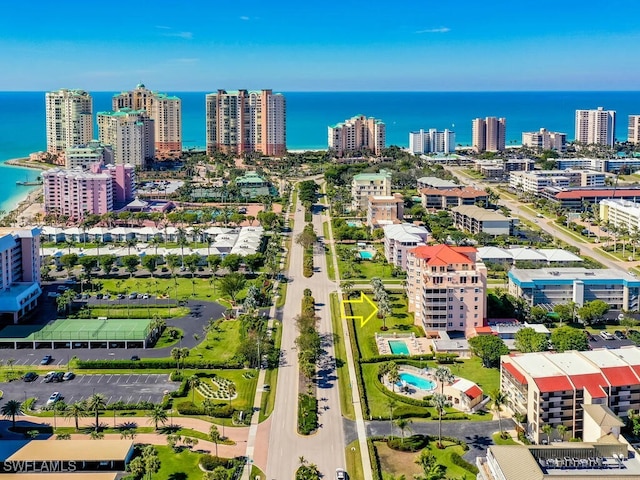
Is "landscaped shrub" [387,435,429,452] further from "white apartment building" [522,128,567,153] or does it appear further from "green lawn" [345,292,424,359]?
"white apartment building" [522,128,567,153]

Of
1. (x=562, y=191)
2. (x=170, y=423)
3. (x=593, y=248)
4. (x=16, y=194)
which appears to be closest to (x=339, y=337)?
(x=170, y=423)

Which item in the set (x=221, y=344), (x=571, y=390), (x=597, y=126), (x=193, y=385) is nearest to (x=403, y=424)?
(x=571, y=390)

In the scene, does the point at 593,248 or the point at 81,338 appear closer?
the point at 81,338

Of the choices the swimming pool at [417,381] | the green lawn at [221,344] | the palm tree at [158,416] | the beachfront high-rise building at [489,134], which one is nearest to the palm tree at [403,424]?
the swimming pool at [417,381]

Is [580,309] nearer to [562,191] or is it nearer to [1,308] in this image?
[1,308]

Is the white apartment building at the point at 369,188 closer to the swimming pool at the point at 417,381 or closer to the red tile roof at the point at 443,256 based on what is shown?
the red tile roof at the point at 443,256

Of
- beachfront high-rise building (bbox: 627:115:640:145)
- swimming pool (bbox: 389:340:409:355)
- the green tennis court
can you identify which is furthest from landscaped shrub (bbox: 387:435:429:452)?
beachfront high-rise building (bbox: 627:115:640:145)
